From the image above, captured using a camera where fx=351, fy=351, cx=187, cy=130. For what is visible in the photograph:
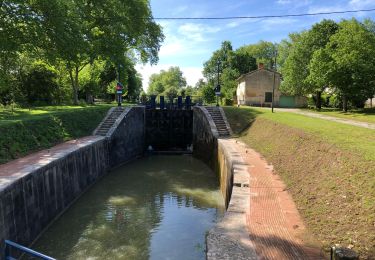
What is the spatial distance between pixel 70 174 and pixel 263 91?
33471mm

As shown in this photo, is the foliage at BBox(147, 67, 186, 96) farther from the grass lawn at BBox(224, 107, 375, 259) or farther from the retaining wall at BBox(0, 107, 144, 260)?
the grass lawn at BBox(224, 107, 375, 259)

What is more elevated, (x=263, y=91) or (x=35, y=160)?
(x=263, y=91)

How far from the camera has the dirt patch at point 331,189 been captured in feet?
26.3

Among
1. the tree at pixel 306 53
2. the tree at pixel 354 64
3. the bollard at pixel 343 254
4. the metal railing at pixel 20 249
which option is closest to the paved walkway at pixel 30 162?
the metal railing at pixel 20 249

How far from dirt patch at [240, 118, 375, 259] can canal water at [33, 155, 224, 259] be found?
11.7ft

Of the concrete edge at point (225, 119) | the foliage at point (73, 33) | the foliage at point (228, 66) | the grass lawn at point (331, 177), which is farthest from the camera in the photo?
the foliage at point (228, 66)

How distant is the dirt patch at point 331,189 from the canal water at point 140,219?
357 centimetres

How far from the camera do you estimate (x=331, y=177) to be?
36.1ft

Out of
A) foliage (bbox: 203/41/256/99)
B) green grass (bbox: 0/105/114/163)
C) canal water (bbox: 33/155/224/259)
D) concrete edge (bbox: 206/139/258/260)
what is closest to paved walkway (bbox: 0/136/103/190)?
green grass (bbox: 0/105/114/163)

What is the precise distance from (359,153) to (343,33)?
2084 cm

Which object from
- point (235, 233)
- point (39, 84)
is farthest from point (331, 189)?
point (39, 84)

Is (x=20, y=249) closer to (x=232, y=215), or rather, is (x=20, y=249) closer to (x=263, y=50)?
(x=232, y=215)

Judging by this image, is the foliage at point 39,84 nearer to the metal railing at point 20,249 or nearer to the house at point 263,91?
the house at point 263,91

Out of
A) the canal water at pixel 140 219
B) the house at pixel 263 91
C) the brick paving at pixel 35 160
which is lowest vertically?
the canal water at pixel 140 219
